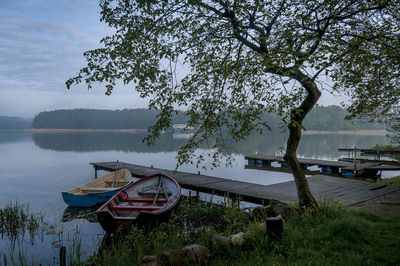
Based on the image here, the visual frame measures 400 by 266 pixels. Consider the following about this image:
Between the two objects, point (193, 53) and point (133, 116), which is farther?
point (133, 116)

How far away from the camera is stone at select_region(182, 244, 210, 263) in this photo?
15.2ft

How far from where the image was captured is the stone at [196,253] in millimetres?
4629

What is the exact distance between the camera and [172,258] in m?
4.54

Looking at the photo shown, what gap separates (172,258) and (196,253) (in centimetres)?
43

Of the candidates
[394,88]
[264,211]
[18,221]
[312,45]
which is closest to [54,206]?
[18,221]

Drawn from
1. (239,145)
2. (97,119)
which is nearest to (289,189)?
(239,145)

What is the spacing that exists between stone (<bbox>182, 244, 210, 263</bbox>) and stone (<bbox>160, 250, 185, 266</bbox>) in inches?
4.2

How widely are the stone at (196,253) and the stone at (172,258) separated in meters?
0.11

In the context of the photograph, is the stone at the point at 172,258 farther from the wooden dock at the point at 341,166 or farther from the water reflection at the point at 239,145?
the water reflection at the point at 239,145

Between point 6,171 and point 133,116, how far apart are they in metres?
86.6

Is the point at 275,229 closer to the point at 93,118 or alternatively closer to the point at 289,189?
the point at 289,189

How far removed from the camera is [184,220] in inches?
358

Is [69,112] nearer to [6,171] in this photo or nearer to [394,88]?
[6,171]

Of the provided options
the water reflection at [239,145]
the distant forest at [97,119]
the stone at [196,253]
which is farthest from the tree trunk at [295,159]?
the distant forest at [97,119]
